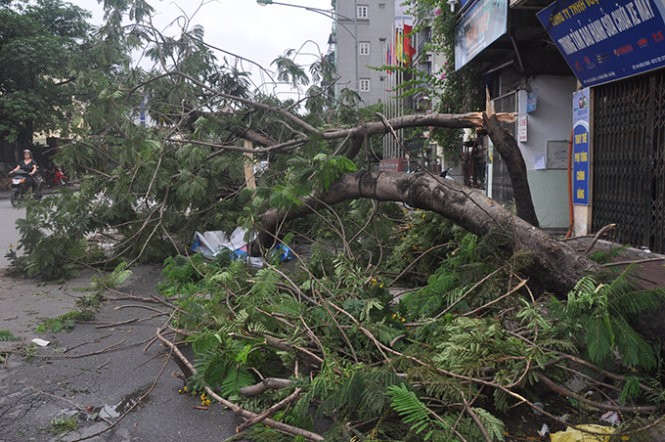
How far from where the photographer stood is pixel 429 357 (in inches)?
105

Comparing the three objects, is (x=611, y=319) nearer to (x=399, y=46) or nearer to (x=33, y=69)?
(x=399, y=46)

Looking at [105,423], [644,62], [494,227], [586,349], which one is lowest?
[105,423]

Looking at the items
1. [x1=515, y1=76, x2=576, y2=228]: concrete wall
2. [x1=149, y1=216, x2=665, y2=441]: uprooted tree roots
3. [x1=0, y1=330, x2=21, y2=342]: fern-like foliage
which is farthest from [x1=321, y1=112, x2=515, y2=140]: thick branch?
[x1=515, y1=76, x2=576, y2=228]: concrete wall

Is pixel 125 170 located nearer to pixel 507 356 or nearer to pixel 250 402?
pixel 250 402

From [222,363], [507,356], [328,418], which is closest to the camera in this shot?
[507,356]

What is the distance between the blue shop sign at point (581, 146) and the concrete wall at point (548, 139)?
1.20m

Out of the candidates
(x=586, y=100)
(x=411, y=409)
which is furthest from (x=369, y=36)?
(x=411, y=409)

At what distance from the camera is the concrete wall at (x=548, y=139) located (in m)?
9.21

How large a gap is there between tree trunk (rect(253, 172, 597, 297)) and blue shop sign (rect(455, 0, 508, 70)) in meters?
4.69

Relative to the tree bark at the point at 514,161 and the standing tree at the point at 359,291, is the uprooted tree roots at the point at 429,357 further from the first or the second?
the tree bark at the point at 514,161

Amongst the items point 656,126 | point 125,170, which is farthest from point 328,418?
point 656,126

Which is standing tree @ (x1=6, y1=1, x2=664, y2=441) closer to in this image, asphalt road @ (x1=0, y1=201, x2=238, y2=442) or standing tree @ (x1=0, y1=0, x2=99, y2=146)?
asphalt road @ (x1=0, y1=201, x2=238, y2=442)

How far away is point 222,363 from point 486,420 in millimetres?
1460

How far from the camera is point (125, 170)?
638 centimetres
